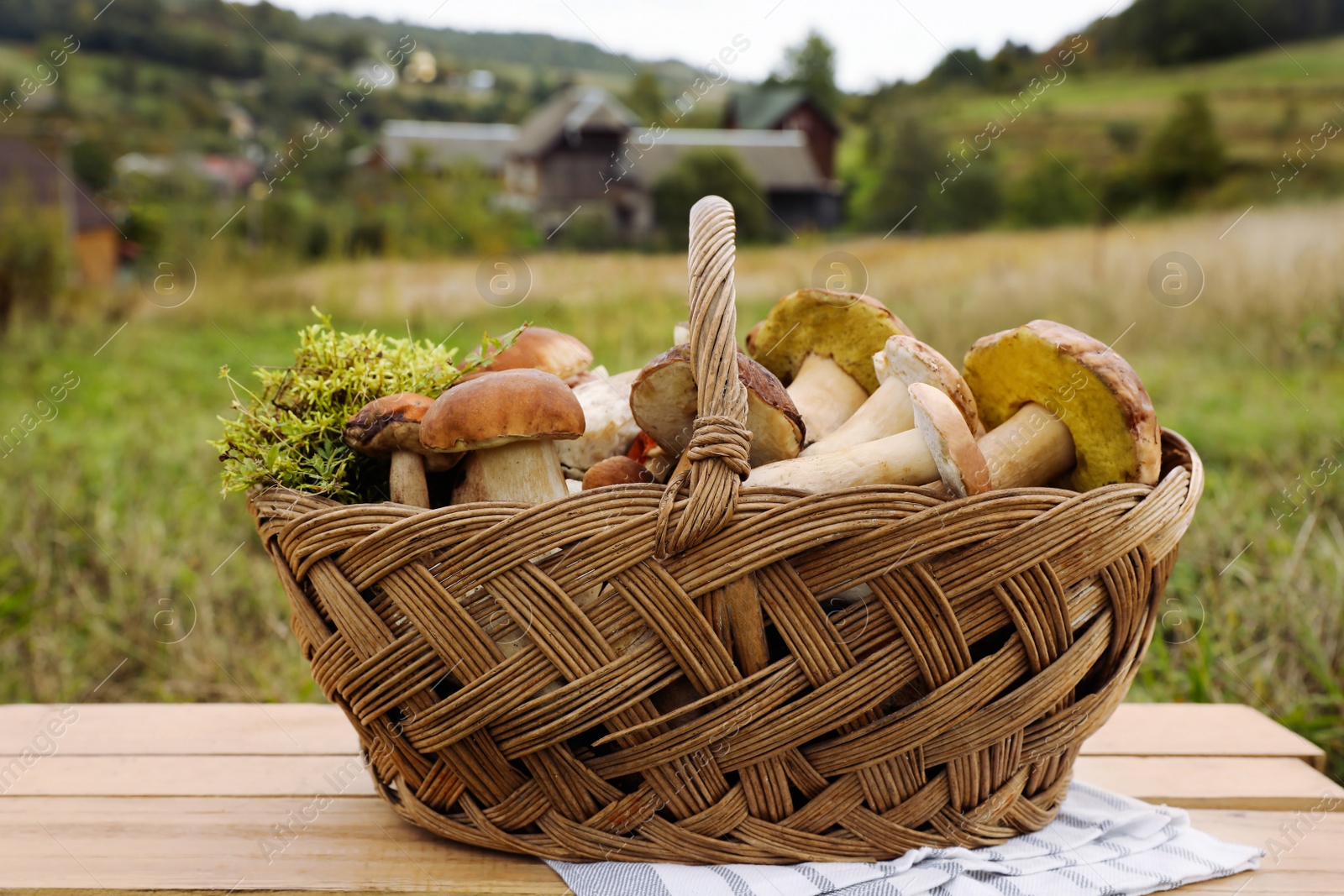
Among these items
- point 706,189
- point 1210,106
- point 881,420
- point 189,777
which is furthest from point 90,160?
point 1210,106

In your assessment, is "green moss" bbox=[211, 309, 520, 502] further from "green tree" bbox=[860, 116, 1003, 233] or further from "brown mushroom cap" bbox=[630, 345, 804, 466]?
"green tree" bbox=[860, 116, 1003, 233]

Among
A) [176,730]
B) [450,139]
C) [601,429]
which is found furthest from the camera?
[450,139]

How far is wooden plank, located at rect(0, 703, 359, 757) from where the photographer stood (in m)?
1.53

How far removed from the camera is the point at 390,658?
3.39 ft

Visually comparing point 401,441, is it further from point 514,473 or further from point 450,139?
point 450,139

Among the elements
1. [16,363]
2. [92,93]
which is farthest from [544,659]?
[92,93]

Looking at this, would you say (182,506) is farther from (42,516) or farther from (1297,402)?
(1297,402)

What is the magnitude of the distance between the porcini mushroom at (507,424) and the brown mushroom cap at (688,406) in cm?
10

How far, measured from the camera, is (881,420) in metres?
1.19

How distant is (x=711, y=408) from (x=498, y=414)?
240mm

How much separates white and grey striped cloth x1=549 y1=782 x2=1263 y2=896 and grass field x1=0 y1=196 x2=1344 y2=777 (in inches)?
38.7

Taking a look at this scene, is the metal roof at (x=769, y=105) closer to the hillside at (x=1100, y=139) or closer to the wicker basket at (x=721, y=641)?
the hillside at (x=1100, y=139)

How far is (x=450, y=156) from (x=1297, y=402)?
1665cm

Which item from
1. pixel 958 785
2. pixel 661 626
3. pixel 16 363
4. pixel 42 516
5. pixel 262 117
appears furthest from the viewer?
pixel 262 117
